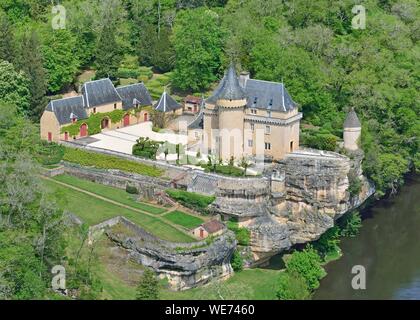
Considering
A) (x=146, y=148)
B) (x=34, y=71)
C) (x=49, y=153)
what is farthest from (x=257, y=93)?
(x=34, y=71)

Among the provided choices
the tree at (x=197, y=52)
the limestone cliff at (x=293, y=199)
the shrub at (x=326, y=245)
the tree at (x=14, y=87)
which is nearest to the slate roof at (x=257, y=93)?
the limestone cliff at (x=293, y=199)

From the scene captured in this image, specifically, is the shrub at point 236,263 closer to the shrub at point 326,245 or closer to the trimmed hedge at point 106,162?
the shrub at point 326,245

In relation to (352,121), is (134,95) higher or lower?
higher

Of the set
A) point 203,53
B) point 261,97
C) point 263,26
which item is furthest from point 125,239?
point 263,26

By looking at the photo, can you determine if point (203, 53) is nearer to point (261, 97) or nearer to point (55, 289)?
point (261, 97)

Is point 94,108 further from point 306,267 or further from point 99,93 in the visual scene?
point 306,267

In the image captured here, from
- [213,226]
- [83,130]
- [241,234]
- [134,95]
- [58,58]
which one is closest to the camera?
[213,226]
